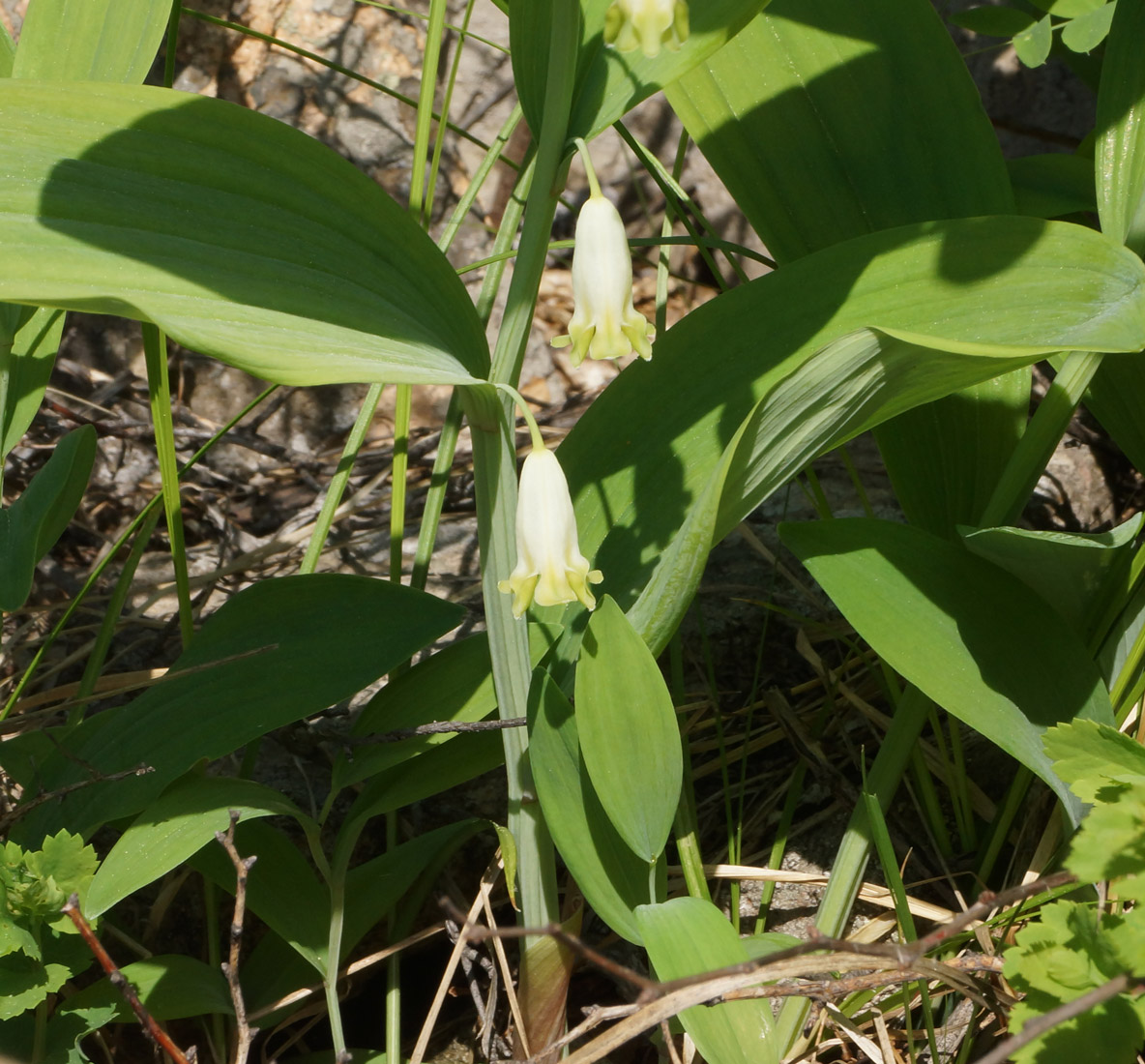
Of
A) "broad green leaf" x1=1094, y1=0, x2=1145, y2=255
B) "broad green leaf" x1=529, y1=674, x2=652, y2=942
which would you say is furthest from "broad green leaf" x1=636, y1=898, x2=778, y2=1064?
"broad green leaf" x1=1094, y1=0, x2=1145, y2=255

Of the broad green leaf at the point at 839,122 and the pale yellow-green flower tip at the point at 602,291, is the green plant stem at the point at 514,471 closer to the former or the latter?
the pale yellow-green flower tip at the point at 602,291

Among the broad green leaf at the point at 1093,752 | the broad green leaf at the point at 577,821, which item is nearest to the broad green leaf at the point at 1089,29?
the broad green leaf at the point at 1093,752

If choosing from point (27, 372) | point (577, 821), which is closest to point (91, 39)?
point (27, 372)

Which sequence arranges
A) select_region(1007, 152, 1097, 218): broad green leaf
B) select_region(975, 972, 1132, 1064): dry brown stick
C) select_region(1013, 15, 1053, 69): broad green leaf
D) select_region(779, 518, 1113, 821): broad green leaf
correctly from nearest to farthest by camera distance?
select_region(975, 972, 1132, 1064): dry brown stick → select_region(779, 518, 1113, 821): broad green leaf → select_region(1013, 15, 1053, 69): broad green leaf → select_region(1007, 152, 1097, 218): broad green leaf

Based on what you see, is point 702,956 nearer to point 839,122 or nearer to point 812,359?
point 812,359

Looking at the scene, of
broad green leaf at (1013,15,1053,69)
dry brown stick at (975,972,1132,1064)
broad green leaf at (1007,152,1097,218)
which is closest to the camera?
dry brown stick at (975,972,1132,1064)

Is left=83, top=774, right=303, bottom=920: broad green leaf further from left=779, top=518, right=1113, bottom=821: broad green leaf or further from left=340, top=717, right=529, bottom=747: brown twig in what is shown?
left=779, top=518, right=1113, bottom=821: broad green leaf
